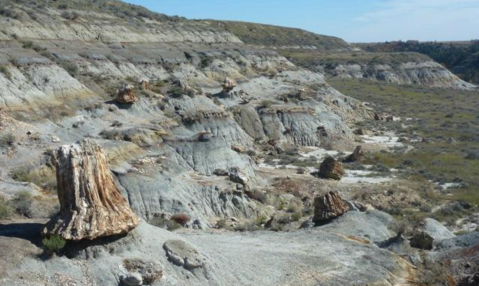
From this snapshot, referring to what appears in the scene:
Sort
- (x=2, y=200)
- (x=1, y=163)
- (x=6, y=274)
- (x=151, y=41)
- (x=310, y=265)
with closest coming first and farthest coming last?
(x=6, y=274) → (x=310, y=265) → (x=2, y=200) → (x=1, y=163) → (x=151, y=41)

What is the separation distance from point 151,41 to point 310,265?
1822 inches

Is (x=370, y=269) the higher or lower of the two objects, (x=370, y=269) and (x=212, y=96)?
the lower

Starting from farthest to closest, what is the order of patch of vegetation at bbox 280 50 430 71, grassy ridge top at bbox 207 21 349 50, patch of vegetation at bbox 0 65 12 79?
grassy ridge top at bbox 207 21 349 50 → patch of vegetation at bbox 280 50 430 71 → patch of vegetation at bbox 0 65 12 79

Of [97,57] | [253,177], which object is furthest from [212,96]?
[253,177]

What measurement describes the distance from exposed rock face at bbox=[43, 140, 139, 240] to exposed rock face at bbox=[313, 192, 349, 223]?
32.0 ft

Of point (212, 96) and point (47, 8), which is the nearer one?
point (212, 96)

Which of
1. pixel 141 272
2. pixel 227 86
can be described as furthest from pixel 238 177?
pixel 227 86

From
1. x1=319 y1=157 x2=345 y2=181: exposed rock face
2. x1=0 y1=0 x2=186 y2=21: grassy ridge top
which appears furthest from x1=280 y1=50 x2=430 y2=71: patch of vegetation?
x1=319 y1=157 x2=345 y2=181: exposed rock face

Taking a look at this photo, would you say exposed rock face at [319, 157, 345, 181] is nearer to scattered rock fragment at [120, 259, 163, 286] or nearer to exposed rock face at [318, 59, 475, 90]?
scattered rock fragment at [120, 259, 163, 286]

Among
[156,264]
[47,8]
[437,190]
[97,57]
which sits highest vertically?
[47,8]

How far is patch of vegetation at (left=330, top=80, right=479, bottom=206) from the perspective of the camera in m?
40.6

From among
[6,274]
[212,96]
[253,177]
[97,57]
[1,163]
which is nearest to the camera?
[6,274]

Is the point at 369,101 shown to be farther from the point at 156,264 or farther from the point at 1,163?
the point at 156,264

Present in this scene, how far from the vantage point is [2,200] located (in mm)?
19797
